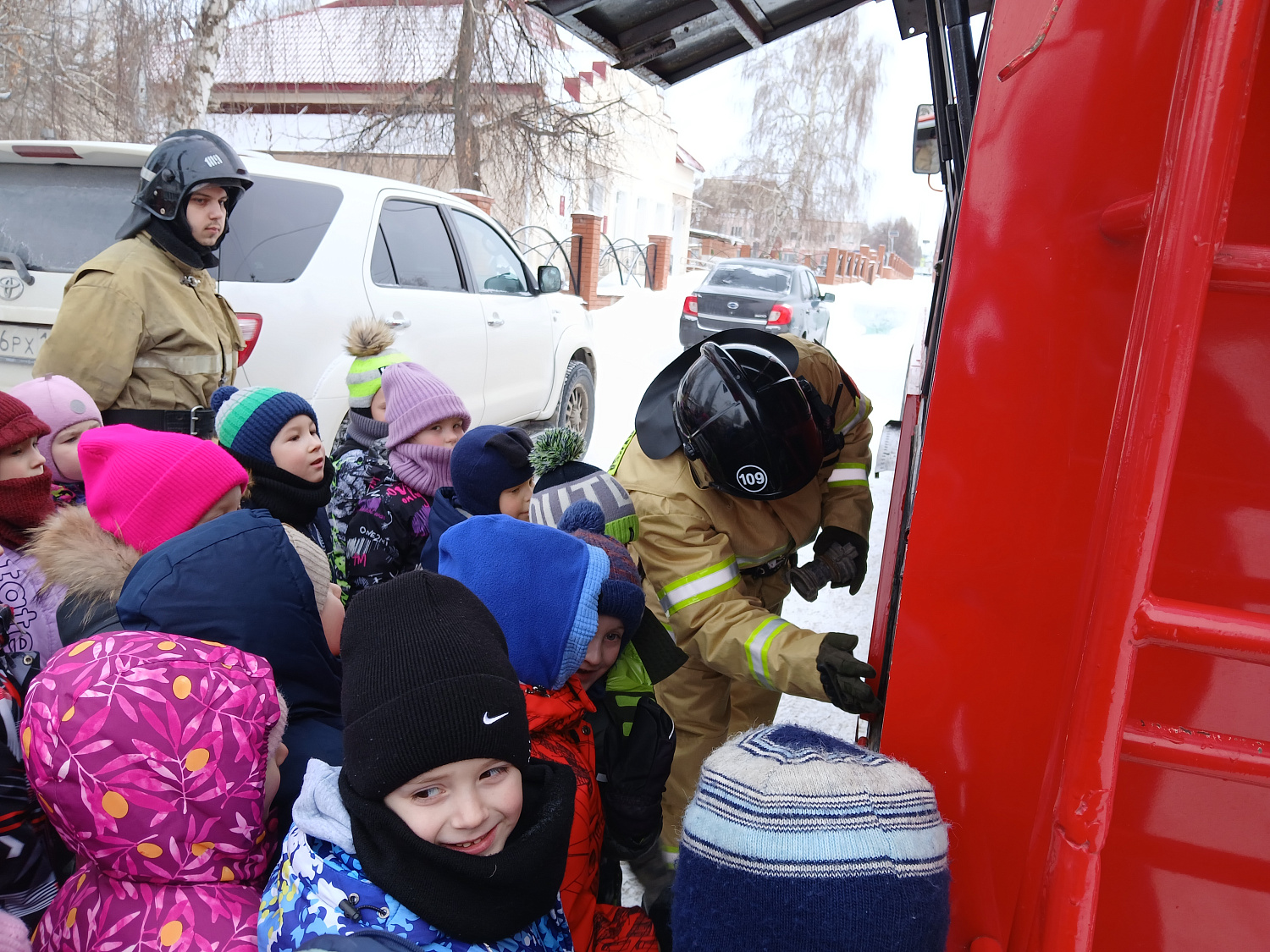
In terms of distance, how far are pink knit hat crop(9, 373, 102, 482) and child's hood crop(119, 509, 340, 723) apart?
1397 mm

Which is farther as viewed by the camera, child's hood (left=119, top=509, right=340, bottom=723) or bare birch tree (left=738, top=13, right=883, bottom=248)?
bare birch tree (left=738, top=13, right=883, bottom=248)

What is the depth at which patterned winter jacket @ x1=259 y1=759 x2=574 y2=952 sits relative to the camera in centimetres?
118

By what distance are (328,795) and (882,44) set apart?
126 ft

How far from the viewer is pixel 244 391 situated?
2.75m

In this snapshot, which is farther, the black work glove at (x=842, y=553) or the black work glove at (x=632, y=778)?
the black work glove at (x=842, y=553)

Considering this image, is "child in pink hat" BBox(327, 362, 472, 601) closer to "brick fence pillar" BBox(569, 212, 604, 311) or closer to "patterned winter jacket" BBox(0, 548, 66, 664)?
"patterned winter jacket" BBox(0, 548, 66, 664)

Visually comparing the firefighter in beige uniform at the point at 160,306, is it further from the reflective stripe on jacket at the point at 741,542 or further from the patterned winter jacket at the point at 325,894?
the patterned winter jacket at the point at 325,894

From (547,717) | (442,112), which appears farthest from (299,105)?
(547,717)

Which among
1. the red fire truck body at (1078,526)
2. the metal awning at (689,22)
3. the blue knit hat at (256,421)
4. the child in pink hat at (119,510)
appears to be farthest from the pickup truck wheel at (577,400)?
the red fire truck body at (1078,526)

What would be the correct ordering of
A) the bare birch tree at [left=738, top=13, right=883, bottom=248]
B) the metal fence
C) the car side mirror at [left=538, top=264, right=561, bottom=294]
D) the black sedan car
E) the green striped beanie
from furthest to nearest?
the bare birch tree at [left=738, top=13, right=883, bottom=248], the metal fence, the black sedan car, the car side mirror at [left=538, top=264, right=561, bottom=294], the green striped beanie

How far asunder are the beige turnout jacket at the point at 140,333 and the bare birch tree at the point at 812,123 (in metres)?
33.4

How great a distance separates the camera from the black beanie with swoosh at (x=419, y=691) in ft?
3.99

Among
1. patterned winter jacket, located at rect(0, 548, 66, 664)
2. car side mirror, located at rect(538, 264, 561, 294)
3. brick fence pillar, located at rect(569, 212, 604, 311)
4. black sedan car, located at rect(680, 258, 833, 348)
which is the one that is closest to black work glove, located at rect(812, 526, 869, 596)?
patterned winter jacket, located at rect(0, 548, 66, 664)

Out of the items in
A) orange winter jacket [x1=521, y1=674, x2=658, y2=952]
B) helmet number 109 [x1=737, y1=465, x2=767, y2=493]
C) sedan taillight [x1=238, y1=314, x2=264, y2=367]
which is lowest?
orange winter jacket [x1=521, y1=674, x2=658, y2=952]
